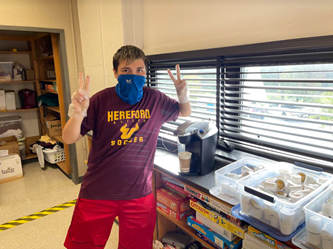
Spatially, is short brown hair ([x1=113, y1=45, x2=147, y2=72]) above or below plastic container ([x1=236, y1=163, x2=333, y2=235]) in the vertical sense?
above

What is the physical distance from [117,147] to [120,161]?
0.09 meters

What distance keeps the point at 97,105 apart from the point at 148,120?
326 mm

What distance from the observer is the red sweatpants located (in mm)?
1495

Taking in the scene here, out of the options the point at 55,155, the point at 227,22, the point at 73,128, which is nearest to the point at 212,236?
the point at 73,128

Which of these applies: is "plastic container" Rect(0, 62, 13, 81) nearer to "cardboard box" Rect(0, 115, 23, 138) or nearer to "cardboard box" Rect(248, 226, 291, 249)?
"cardboard box" Rect(0, 115, 23, 138)

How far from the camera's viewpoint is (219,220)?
1.50 metres

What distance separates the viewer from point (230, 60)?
5.79ft

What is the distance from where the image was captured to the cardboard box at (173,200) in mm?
1835

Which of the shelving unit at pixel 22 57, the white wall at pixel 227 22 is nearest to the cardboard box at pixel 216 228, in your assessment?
the white wall at pixel 227 22

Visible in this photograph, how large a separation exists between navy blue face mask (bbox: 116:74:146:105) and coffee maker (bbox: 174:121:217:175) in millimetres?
380

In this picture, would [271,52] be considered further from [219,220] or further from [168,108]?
[219,220]

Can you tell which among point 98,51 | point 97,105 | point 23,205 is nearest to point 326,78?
point 97,105

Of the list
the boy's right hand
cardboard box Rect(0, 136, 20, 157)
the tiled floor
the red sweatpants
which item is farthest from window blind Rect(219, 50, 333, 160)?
cardboard box Rect(0, 136, 20, 157)

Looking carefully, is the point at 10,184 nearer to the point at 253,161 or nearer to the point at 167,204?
A: the point at 167,204
